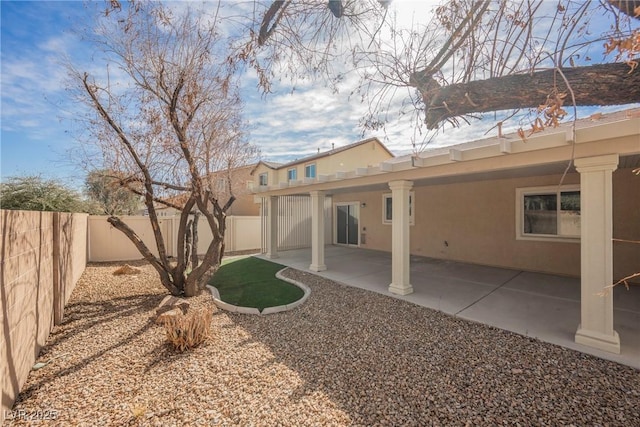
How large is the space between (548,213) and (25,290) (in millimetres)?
11790

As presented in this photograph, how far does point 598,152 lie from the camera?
404 cm

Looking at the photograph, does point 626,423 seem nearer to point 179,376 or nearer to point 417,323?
point 417,323

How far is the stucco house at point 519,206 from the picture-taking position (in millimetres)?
4059

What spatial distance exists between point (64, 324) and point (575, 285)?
11.5 meters

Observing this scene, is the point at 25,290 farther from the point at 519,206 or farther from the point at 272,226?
the point at 519,206

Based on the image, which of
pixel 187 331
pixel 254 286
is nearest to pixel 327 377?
pixel 187 331

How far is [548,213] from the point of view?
8.47m

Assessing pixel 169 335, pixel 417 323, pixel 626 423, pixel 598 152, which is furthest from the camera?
pixel 417 323

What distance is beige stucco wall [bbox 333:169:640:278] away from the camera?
7199 millimetres

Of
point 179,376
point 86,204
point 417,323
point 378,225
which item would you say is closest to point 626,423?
point 417,323

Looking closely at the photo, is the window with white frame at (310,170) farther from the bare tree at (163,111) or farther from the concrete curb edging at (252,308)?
the concrete curb edging at (252,308)

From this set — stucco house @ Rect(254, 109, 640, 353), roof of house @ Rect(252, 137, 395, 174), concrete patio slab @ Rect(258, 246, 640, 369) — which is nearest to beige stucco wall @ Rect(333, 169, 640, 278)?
stucco house @ Rect(254, 109, 640, 353)

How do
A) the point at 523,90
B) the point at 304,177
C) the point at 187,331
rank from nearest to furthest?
the point at 523,90 < the point at 187,331 < the point at 304,177

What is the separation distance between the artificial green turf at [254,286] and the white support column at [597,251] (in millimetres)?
5316
